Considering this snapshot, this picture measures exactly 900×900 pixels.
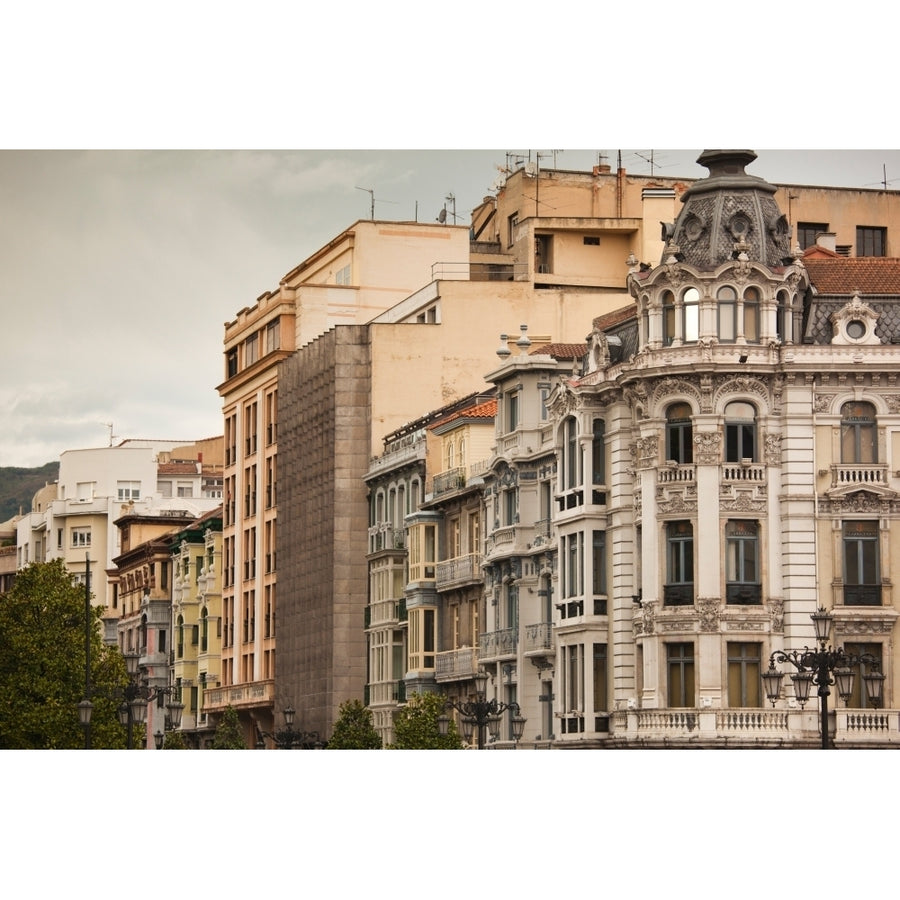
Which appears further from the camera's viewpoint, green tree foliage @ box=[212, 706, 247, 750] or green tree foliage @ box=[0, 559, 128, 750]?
green tree foliage @ box=[212, 706, 247, 750]

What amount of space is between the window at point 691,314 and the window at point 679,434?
1.70 m

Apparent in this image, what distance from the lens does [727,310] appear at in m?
63.2

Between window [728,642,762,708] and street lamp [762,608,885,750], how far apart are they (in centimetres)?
73

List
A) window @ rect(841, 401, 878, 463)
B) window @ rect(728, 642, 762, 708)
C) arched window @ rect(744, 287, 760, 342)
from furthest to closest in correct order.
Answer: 1. arched window @ rect(744, 287, 760, 342)
2. window @ rect(841, 401, 878, 463)
3. window @ rect(728, 642, 762, 708)

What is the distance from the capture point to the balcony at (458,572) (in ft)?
251

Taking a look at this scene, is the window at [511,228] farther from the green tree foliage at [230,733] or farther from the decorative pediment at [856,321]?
the decorative pediment at [856,321]

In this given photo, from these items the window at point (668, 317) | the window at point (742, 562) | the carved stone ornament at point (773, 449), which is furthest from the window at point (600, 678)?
the window at point (668, 317)

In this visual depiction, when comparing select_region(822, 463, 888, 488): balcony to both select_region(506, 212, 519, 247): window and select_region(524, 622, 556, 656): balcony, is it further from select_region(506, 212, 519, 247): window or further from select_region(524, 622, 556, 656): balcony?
select_region(506, 212, 519, 247): window

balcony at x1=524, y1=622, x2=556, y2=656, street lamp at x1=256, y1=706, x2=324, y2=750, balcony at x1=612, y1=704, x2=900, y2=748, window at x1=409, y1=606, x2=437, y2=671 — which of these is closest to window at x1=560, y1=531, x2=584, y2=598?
balcony at x1=524, y1=622, x2=556, y2=656

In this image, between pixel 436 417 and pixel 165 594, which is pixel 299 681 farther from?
pixel 165 594

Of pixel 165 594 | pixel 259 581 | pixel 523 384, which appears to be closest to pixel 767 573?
pixel 523 384

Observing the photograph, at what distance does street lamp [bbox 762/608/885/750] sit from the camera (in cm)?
5025

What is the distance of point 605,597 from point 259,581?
3975cm

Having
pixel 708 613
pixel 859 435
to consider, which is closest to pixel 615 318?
pixel 859 435
